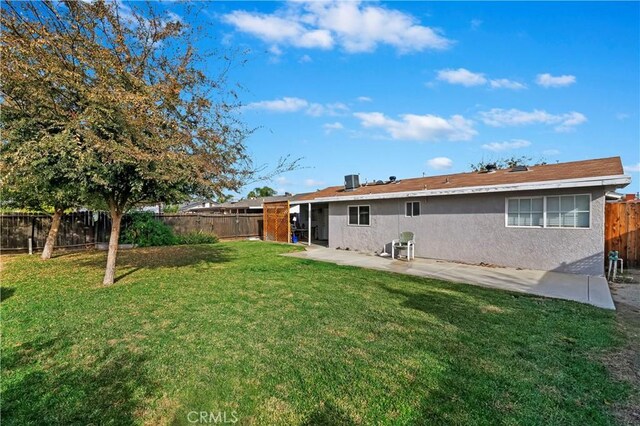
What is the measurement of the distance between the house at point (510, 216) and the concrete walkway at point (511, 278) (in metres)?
0.57

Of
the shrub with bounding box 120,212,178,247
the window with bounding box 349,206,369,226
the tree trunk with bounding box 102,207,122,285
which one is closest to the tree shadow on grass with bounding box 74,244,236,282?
the tree trunk with bounding box 102,207,122,285

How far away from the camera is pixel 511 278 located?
8.38 meters

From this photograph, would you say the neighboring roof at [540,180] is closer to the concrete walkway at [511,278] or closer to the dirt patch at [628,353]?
the concrete walkway at [511,278]

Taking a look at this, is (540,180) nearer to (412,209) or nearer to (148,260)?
(412,209)

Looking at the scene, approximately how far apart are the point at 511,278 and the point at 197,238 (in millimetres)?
14970

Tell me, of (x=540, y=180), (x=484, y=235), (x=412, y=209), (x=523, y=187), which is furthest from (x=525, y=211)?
(x=412, y=209)

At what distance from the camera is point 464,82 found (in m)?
14.0

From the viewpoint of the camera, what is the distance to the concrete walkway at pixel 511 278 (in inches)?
264

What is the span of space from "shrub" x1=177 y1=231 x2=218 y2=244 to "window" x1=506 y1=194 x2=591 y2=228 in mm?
14608

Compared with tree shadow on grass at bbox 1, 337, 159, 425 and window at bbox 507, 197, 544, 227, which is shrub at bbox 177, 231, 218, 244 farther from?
window at bbox 507, 197, 544, 227

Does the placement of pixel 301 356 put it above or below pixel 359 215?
below

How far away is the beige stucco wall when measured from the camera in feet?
28.2

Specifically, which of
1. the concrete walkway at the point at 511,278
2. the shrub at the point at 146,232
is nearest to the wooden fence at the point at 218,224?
the shrub at the point at 146,232

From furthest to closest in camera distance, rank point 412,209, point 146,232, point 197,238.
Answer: point 197,238 < point 146,232 < point 412,209
